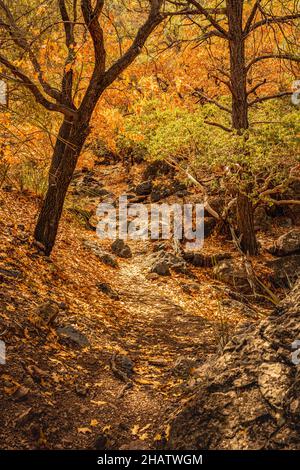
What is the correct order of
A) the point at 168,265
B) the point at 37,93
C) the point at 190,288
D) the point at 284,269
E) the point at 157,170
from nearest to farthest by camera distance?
the point at 37,93 → the point at 190,288 → the point at 284,269 → the point at 168,265 → the point at 157,170

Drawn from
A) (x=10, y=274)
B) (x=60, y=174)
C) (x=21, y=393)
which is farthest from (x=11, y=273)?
(x=21, y=393)

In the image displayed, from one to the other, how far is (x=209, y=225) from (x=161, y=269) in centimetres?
318

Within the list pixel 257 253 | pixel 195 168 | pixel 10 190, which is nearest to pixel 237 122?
pixel 195 168

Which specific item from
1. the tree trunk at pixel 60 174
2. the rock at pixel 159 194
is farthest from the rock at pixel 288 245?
the tree trunk at pixel 60 174

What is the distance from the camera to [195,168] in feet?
38.6

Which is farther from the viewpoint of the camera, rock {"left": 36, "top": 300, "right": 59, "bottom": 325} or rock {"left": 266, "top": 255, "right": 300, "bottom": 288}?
rock {"left": 266, "top": 255, "right": 300, "bottom": 288}

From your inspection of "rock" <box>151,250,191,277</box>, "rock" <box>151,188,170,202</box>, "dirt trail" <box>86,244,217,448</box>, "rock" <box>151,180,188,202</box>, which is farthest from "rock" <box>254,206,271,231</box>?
"dirt trail" <box>86,244,217,448</box>

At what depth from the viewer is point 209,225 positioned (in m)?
12.1

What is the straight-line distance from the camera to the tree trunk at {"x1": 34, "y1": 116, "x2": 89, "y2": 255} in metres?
6.90

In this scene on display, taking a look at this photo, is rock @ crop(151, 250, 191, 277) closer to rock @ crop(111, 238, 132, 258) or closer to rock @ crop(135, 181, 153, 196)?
rock @ crop(111, 238, 132, 258)

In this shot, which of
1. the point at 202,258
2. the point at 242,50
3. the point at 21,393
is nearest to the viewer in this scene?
the point at 21,393

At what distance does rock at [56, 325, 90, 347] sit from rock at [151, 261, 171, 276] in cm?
441

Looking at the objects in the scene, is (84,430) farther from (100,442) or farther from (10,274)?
(10,274)

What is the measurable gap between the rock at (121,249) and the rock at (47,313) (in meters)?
5.73
